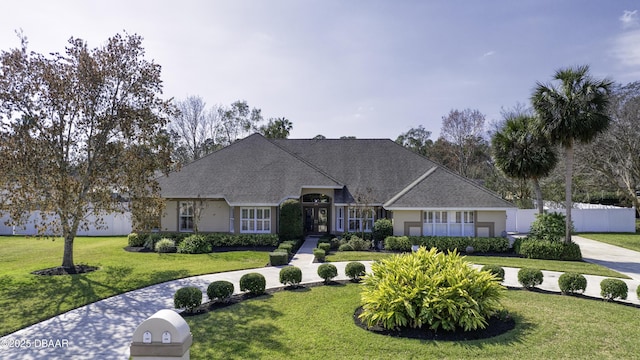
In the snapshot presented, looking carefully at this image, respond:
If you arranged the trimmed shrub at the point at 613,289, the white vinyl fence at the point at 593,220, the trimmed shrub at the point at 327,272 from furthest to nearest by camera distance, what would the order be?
1. the white vinyl fence at the point at 593,220
2. the trimmed shrub at the point at 327,272
3. the trimmed shrub at the point at 613,289

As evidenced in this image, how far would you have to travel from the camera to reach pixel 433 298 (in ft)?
29.7

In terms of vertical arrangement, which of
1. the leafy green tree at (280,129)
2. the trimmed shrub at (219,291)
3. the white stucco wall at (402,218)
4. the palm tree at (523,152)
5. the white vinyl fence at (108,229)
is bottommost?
the trimmed shrub at (219,291)

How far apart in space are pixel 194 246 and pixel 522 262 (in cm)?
1777

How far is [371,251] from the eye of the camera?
21.8 metres

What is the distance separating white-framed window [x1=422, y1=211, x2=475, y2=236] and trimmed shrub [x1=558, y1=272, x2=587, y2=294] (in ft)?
32.4

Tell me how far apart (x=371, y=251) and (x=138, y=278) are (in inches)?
484

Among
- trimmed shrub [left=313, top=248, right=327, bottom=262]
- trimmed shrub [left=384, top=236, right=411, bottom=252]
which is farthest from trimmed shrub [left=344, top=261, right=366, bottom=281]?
trimmed shrub [left=384, top=236, right=411, bottom=252]

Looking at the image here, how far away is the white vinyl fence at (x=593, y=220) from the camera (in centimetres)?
3166

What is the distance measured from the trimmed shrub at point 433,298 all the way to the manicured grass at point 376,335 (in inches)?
21.5

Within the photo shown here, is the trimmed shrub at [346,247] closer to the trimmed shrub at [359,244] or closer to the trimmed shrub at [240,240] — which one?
the trimmed shrub at [359,244]

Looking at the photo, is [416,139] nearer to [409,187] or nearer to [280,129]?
[280,129]

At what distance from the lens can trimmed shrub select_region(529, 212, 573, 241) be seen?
819 inches

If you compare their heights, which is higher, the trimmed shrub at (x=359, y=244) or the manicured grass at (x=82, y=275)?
the trimmed shrub at (x=359, y=244)

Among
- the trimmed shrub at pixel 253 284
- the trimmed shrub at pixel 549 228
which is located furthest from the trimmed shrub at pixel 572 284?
the trimmed shrub at pixel 253 284
